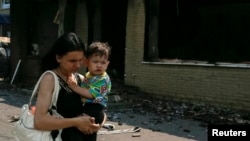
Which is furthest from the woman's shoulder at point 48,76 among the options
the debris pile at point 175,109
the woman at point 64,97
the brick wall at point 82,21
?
the brick wall at point 82,21

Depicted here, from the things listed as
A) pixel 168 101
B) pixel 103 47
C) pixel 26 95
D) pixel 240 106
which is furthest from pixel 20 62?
pixel 103 47

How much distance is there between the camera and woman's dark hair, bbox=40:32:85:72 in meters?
2.66

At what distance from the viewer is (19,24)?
55.9 feet

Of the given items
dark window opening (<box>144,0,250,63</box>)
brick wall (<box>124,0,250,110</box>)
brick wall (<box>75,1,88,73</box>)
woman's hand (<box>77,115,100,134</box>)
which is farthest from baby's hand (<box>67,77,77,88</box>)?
brick wall (<box>75,1,88,73</box>)

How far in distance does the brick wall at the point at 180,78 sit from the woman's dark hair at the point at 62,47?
8.00 meters

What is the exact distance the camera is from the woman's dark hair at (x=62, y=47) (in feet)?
8.74

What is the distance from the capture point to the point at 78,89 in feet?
9.16

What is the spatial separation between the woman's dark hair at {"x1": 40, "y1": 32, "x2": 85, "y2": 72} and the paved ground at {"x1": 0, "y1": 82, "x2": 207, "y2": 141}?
4329 mm

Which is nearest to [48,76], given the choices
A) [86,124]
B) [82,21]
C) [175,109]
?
[86,124]

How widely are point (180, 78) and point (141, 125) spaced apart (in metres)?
3.72

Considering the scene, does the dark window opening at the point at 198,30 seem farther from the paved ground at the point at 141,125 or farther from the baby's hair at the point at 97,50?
the baby's hair at the point at 97,50

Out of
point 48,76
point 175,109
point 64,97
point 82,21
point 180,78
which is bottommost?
point 175,109

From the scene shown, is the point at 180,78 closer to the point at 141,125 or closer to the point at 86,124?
the point at 141,125

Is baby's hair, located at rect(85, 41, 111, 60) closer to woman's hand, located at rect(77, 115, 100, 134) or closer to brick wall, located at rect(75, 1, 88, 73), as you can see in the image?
woman's hand, located at rect(77, 115, 100, 134)
